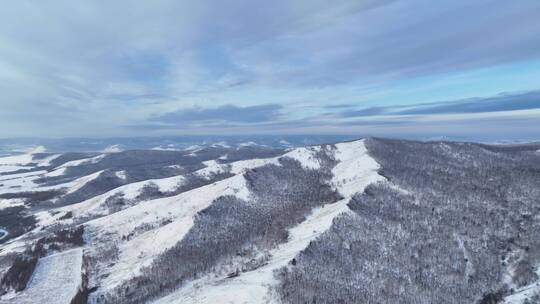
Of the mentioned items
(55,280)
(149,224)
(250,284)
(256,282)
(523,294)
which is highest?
(250,284)

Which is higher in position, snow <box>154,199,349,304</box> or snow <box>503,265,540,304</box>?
snow <box>154,199,349,304</box>

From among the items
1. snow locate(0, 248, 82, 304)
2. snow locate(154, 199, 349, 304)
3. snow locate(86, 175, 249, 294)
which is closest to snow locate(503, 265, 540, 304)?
snow locate(154, 199, 349, 304)

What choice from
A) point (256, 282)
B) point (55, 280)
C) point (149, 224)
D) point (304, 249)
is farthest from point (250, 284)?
point (149, 224)

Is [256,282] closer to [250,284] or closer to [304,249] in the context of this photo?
[250,284]

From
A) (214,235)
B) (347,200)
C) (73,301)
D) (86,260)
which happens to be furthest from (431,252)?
(86,260)

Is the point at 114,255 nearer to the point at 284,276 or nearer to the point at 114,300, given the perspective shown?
the point at 114,300

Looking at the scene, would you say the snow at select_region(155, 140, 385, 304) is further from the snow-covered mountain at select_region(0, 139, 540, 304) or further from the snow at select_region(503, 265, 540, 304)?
the snow at select_region(503, 265, 540, 304)

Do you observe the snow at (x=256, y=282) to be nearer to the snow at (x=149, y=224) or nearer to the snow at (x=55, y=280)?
the snow at (x=149, y=224)

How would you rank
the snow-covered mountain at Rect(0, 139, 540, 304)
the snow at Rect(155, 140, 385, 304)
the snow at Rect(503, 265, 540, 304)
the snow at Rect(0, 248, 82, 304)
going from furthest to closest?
the snow at Rect(0, 248, 82, 304)
the snow-covered mountain at Rect(0, 139, 540, 304)
the snow at Rect(503, 265, 540, 304)
the snow at Rect(155, 140, 385, 304)
